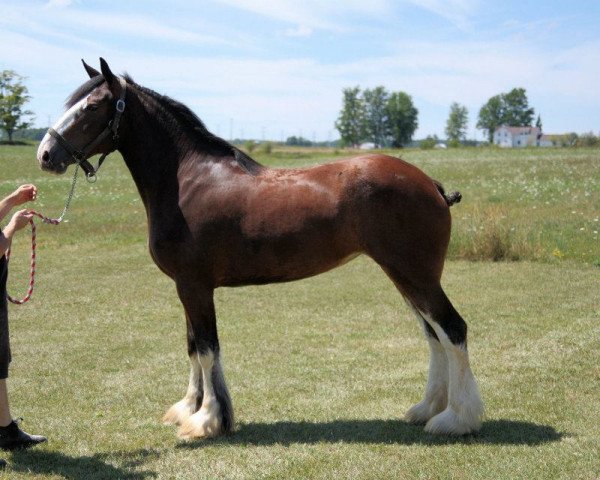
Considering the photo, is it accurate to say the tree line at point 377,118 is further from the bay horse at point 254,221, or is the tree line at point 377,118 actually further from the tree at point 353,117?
the bay horse at point 254,221

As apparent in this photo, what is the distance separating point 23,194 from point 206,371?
189cm

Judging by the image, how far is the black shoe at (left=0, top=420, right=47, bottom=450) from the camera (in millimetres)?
4852

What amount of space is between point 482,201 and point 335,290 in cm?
1011

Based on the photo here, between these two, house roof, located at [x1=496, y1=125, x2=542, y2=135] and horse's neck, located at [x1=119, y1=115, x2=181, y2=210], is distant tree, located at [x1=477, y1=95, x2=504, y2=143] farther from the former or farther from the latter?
horse's neck, located at [x1=119, y1=115, x2=181, y2=210]

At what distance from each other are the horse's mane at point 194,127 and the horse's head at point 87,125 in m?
0.29

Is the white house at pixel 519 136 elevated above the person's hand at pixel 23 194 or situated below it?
above

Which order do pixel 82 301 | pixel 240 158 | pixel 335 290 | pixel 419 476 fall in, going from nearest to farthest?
pixel 419 476 < pixel 240 158 < pixel 82 301 < pixel 335 290

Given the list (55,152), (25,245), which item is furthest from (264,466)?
(25,245)

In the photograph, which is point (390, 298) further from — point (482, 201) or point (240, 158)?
point (482, 201)

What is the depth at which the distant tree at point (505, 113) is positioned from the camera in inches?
5266

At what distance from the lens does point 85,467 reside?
461 centimetres

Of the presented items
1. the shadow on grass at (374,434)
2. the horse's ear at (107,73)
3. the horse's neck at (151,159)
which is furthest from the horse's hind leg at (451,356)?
the horse's ear at (107,73)

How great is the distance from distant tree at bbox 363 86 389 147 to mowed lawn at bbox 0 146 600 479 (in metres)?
106

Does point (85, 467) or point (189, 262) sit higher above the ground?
point (189, 262)
